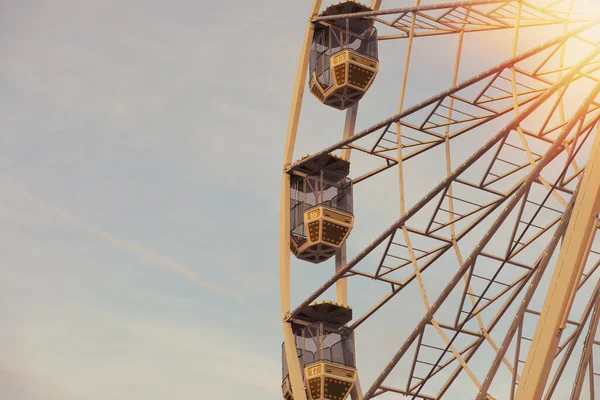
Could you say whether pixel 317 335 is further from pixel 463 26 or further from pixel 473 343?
pixel 463 26

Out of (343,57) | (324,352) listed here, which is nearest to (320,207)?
(324,352)

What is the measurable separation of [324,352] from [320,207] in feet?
13.7

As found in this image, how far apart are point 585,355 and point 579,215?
8.76 m

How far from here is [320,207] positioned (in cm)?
3341

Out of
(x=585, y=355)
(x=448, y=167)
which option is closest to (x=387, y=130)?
(x=448, y=167)

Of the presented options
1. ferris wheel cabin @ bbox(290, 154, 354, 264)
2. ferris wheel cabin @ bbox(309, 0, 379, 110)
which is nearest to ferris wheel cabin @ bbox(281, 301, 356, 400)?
ferris wheel cabin @ bbox(290, 154, 354, 264)

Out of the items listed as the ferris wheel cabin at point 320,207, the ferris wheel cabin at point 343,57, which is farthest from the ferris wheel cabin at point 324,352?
the ferris wheel cabin at point 343,57

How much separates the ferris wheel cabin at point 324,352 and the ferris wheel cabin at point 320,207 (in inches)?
85.5

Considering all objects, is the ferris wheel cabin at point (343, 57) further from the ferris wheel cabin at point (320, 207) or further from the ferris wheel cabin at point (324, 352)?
the ferris wheel cabin at point (324, 352)

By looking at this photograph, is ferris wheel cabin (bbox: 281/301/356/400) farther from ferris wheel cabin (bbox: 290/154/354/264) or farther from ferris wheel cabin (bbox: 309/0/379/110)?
ferris wheel cabin (bbox: 309/0/379/110)

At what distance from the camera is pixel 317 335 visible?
32031 millimetres

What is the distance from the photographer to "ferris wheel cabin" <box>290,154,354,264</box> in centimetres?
3341

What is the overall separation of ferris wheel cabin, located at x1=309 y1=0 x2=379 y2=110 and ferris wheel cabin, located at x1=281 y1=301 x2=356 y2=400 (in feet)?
21.7

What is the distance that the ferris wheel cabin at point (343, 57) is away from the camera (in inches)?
1373
